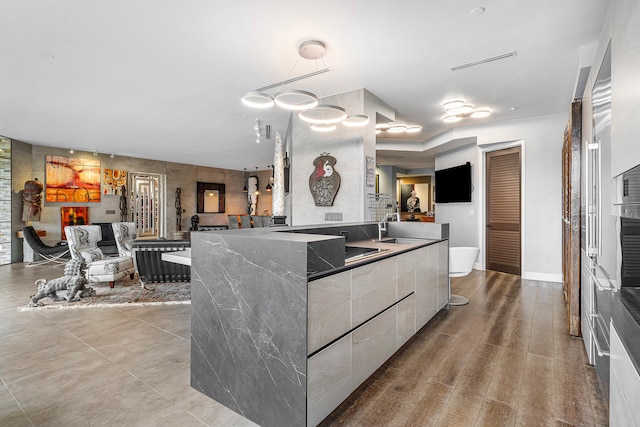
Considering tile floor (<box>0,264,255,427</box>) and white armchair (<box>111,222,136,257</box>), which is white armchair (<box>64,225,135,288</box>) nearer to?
white armchair (<box>111,222,136,257</box>)

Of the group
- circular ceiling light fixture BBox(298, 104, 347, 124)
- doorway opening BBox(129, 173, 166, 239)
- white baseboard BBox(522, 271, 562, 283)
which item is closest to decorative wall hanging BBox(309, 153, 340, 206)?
circular ceiling light fixture BBox(298, 104, 347, 124)

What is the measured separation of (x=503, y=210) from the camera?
249 inches

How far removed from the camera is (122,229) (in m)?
6.48

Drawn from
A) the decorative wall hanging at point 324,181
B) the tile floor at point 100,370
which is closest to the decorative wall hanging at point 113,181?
the tile floor at point 100,370

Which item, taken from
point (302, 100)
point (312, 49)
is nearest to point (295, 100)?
point (302, 100)

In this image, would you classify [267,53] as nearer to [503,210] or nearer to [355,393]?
[355,393]

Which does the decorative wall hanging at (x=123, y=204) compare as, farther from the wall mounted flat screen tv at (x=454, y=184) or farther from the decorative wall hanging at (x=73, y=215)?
the wall mounted flat screen tv at (x=454, y=184)

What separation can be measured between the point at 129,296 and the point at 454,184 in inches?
253

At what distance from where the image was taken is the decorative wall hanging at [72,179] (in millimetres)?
8812

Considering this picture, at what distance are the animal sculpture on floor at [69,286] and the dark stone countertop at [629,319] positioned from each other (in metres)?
5.41

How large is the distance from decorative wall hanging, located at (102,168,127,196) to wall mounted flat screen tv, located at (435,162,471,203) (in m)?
9.44

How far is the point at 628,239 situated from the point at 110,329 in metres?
4.26

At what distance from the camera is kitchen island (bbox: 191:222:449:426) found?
1.71 metres

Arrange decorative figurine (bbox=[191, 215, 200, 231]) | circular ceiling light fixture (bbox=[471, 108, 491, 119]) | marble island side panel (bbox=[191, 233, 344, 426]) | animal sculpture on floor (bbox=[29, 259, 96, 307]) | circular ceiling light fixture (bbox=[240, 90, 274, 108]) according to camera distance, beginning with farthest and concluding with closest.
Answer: decorative figurine (bbox=[191, 215, 200, 231]) → circular ceiling light fixture (bbox=[471, 108, 491, 119]) → animal sculpture on floor (bbox=[29, 259, 96, 307]) → circular ceiling light fixture (bbox=[240, 90, 274, 108]) → marble island side panel (bbox=[191, 233, 344, 426])
